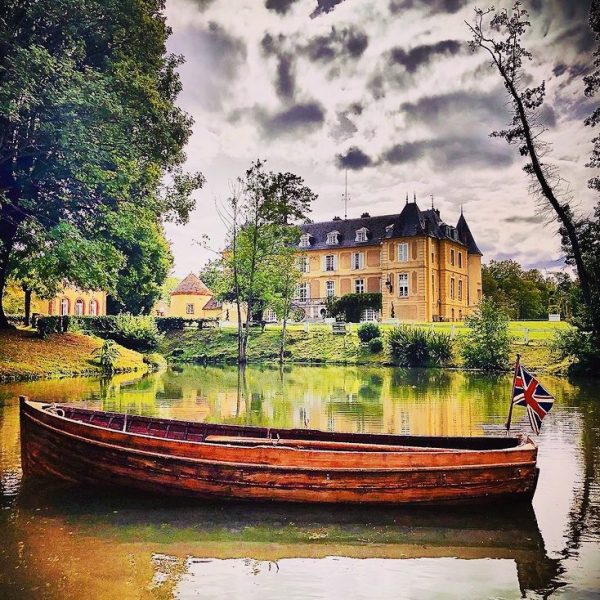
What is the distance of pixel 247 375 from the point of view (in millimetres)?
26172

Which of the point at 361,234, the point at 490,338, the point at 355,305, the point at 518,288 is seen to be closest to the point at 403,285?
the point at 355,305

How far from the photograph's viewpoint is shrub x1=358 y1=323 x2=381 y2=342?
34594mm

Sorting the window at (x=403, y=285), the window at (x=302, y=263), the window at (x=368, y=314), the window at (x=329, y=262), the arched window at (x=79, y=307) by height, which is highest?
the window at (x=329, y=262)

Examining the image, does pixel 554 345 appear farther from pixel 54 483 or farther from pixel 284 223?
pixel 54 483

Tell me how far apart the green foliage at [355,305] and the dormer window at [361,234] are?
573 centimetres

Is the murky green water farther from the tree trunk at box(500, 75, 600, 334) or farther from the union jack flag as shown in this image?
the tree trunk at box(500, 75, 600, 334)

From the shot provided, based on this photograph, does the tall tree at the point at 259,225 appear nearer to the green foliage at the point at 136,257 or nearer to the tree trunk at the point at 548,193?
the green foliage at the point at 136,257

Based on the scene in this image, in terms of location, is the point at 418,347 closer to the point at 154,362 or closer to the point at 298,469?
the point at 154,362

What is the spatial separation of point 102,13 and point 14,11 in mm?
2796

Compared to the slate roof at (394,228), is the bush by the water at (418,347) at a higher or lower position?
lower

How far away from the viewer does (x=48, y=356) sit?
23.1m

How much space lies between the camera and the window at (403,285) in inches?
1764

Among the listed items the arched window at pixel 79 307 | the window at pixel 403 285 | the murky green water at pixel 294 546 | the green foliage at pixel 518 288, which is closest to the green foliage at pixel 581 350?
the murky green water at pixel 294 546

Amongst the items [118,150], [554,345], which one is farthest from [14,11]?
[554,345]
